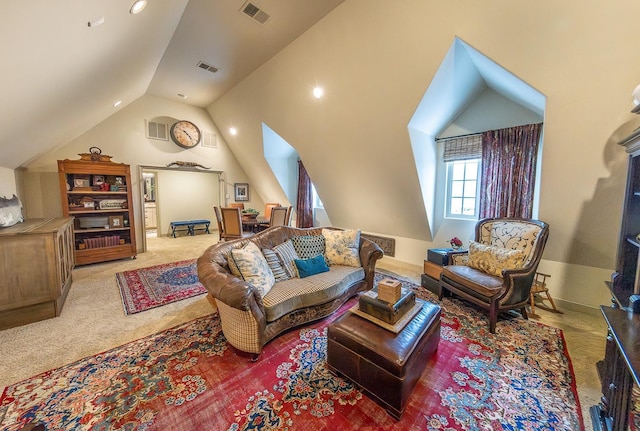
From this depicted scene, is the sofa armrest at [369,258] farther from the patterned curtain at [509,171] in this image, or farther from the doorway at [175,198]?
the doorway at [175,198]

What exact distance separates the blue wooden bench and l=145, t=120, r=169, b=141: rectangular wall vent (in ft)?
8.23

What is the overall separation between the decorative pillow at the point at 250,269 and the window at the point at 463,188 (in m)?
3.20

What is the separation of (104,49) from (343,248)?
3.14 m

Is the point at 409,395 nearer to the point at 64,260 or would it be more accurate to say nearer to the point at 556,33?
the point at 556,33

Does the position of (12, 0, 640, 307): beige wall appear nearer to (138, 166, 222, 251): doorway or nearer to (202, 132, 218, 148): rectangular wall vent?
(202, 132, 218, 148): rectangular wall vent

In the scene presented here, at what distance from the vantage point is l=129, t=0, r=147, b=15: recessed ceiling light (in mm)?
1901

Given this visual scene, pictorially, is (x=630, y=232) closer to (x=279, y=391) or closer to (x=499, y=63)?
(x=499, y=63)

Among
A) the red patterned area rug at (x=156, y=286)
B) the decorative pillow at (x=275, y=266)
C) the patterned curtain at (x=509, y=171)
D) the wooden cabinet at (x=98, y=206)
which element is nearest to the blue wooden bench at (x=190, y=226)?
the wooden cabinet at (x=98, y=206)

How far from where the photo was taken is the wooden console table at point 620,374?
104 centimetres

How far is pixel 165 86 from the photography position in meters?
4.77

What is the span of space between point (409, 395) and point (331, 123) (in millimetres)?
3501

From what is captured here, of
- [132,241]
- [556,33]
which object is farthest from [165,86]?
[556,33]

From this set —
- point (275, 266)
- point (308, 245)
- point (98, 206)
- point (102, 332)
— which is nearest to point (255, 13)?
point (308, 245)

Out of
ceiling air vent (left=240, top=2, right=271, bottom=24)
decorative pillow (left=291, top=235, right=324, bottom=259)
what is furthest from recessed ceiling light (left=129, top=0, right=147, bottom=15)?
decorative pillow (left=291, top=235, right=324, bottom=259)
